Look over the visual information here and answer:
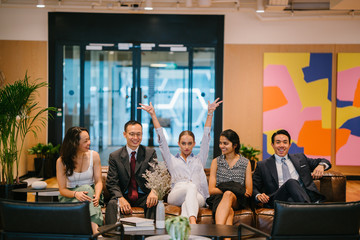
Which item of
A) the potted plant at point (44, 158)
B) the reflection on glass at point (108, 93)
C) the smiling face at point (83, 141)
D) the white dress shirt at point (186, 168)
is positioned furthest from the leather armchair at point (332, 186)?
the potted plant at point (44, 158)

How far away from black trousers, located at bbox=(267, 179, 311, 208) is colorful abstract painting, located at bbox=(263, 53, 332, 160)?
470cm

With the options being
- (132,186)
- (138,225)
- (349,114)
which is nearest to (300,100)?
(349,114)

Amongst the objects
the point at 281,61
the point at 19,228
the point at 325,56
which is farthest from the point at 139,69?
the point at 19,228

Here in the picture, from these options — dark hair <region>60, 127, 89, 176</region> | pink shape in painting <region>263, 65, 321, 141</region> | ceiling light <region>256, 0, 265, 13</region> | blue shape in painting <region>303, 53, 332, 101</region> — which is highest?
ceiling light <region>256, 0, 265, 13</region>

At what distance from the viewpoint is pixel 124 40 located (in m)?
9.55

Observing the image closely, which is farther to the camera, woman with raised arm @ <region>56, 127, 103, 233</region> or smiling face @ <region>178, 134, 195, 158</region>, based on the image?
smiling face @ <region>178, 134, 195, 158</region>

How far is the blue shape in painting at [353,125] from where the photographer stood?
30.6ft

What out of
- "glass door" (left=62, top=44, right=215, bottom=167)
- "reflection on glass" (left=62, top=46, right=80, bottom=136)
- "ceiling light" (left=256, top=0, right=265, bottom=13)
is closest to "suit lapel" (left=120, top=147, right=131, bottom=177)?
"glass door" (left=62, top=44, right=215, bottom=167)

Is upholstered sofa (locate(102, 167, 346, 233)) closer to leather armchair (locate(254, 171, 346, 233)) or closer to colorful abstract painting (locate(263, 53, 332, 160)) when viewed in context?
leather armchair (locate(254, 171, 346, 233))

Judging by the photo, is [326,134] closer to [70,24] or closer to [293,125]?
[293,125]

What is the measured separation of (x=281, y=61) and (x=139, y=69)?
9.70 ft

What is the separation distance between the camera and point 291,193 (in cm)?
465

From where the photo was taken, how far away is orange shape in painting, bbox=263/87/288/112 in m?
9.43

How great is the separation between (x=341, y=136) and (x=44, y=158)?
6006 millimetres
